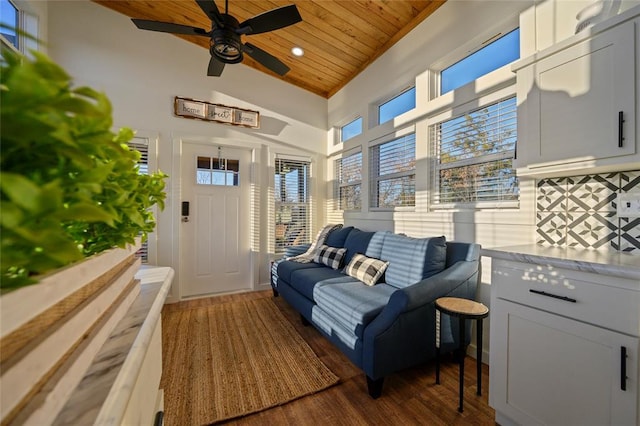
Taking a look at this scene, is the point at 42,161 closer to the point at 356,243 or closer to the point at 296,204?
the point at 356,243

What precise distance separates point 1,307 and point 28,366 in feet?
0.26

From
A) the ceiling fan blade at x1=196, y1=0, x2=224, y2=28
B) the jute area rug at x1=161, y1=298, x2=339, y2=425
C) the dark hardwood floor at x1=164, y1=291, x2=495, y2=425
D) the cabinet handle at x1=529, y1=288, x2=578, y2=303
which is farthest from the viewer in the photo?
the ceiling fan blade at x1=196, y1=0, x2=224, y2=28

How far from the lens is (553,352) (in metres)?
1.23

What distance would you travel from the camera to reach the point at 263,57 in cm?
235

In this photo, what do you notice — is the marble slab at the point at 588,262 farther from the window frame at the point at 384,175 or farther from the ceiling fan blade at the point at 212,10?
the ceiling fan blade at the point at 212,10

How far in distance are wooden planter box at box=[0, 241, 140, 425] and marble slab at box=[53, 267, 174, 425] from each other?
0.02 m

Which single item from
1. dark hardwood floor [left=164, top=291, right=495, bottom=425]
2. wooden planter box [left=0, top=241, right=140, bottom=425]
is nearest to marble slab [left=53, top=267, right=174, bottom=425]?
wooden planter box [left=0, top=241, right=140, bottom=425]

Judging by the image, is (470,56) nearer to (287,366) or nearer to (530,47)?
(530,47)

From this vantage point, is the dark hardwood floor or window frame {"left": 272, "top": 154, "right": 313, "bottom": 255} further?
window frame {"left": 272, "top": 154, "right": 313, "bottom": 255}

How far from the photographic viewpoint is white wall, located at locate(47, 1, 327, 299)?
297 centimetres

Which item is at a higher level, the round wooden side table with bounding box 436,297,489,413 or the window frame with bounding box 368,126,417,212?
the window frame with bounding box 368,126,417,212

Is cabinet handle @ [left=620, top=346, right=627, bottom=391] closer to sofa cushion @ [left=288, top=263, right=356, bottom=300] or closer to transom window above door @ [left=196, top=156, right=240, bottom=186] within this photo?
sofa cushion @ [left=288, top=263, right=356, bottom=300]

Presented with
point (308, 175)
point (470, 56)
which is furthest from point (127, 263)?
point (308, 175)

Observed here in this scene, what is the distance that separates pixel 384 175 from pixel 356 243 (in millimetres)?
964
